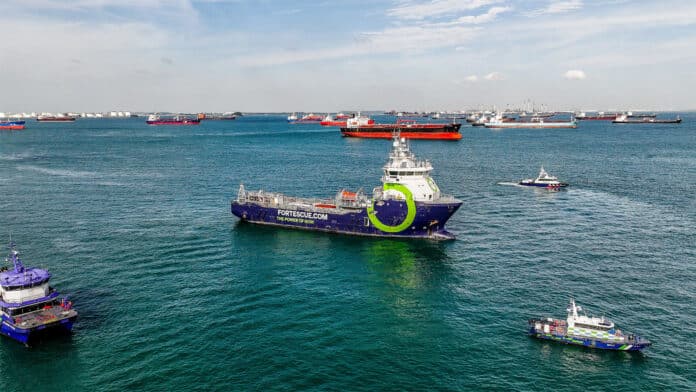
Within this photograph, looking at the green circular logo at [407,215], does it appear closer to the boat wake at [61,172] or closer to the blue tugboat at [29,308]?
the blue tugboat at [29,308]

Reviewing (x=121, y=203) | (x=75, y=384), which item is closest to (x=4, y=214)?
(x=121, y=203)

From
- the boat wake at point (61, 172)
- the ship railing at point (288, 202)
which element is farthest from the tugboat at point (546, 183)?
the boat wake at point (61, 172)

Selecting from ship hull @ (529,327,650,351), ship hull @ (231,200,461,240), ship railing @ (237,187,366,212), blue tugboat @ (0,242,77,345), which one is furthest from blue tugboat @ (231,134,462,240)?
blue tugboat @ (0,242,77,345)

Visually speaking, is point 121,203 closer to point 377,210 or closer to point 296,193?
point 296,193

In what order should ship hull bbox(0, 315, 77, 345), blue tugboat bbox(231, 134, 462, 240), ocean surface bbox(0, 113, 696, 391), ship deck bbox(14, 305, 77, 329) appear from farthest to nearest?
blue tugboat bbox(231, 134, 462, 240), ship deck bbox(14, 305, 77, 329), ship hull bbox(0, 315, 77, 345), ocean surface bbox(0, 113, 696, 391)

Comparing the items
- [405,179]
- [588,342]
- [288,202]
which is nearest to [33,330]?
[288,202]

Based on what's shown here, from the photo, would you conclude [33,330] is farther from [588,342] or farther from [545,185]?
[545,185]

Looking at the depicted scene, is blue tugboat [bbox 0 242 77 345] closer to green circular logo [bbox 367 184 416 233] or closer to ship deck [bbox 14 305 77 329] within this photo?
ship deck [bbox 14 305 77 329]
